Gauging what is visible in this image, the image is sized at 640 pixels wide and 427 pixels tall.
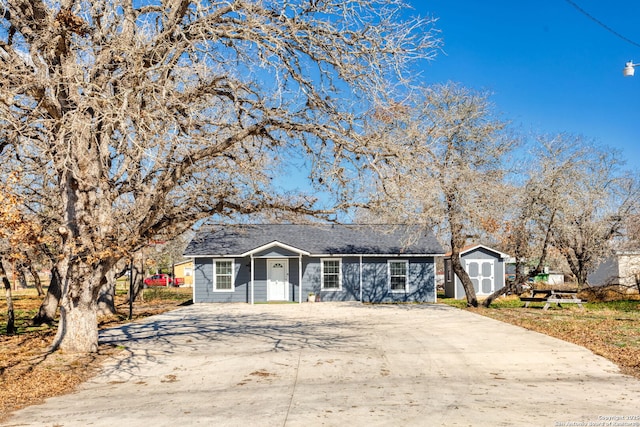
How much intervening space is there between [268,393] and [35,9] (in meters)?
7.73

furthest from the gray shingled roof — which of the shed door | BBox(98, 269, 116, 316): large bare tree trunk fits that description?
BBox(98, 269, 116, 316): large bare tree trunk

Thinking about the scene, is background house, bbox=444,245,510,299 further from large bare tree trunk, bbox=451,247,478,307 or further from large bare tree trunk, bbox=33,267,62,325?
large bare tree trunk, bbox=33,267,62,325

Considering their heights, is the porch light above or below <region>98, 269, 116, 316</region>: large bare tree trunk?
above

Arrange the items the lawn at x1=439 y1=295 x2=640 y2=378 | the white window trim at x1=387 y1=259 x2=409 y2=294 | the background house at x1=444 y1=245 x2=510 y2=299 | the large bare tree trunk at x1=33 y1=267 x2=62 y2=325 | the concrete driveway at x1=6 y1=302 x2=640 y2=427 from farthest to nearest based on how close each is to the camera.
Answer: the background house at x1=444 y1=245 x2=510 y2=299, the white window trim at x1=387 y1=259 x2=409 y2=294, the large bare tree trunk at x1=33 y1=267 x2=62 y2=325, the lawn at x1=439 y1=295 x2=640 y2=378, the concrete driveway at x1=6 y1=302 x2=640 y2=427

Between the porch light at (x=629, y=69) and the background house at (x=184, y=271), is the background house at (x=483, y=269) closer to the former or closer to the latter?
the porch light at (x=629, y=69)

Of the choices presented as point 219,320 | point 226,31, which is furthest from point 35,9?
point 219,320

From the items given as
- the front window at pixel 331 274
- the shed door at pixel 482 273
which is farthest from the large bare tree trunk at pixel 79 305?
the shed door at pixel 482 273

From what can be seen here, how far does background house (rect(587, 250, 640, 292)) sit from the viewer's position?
2781cm

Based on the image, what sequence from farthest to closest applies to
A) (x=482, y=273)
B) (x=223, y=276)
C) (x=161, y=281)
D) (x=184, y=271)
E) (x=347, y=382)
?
(x=184, y=271) < (x=161, y=281) < (x=482, y=273) < (x=223, y=276) < (x=347, y=382)

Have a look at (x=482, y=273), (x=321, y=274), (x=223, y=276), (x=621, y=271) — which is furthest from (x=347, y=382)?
(x=621, y=271)

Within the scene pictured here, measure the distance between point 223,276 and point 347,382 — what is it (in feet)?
61.6

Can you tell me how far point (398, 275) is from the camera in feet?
86.3

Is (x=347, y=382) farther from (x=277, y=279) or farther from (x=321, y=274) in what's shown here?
(x=277, y=279)

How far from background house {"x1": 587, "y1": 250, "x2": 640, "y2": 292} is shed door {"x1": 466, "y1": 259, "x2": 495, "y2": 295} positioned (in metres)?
5.78
